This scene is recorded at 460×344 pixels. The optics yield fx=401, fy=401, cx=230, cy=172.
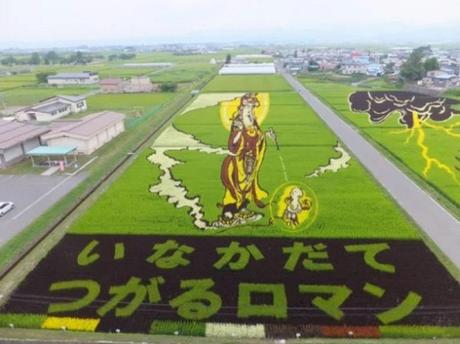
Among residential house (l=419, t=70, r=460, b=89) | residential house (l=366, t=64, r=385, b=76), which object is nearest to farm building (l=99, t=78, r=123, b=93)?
residential house (l=419, t=70, r=460, b=89)

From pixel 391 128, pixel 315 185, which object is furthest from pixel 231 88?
pixel 315 185

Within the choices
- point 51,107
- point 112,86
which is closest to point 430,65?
point 112,86

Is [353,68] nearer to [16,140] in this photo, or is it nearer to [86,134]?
[86,134]

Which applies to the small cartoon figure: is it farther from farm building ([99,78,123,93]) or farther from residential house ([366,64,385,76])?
residential house ([366,64,385,76])

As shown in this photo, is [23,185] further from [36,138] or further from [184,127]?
[184,127]

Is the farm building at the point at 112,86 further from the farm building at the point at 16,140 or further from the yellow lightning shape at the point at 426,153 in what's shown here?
the yellow lightning shape at the point at 426,153
